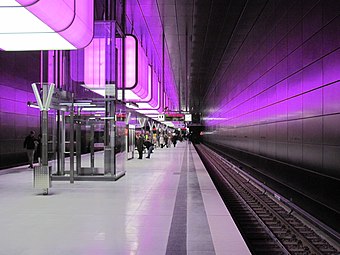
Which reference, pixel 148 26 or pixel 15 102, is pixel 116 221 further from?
pixel 148 26

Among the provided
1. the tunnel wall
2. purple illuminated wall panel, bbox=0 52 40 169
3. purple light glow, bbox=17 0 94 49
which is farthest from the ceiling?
purple light glow, bbox=17 0 94 49

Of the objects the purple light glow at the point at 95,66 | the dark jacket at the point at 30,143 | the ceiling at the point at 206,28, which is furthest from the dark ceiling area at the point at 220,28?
the dark jacket at the point at 30,143

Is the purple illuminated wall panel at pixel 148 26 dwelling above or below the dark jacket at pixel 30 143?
above

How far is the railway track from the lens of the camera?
664cm

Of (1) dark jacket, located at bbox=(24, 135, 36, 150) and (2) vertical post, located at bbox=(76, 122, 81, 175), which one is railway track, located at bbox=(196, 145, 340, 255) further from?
(1) dark jacket, located at bbox=(24, 135, 36, 150)

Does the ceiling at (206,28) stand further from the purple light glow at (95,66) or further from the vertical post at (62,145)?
the vertical post at (62,145)

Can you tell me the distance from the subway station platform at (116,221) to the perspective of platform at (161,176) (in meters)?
0.03

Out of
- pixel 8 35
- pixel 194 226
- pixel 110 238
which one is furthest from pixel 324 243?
pixel 8 35

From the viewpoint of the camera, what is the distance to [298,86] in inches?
404

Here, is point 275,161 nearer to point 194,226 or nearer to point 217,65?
point 194,226

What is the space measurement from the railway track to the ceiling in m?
7.73

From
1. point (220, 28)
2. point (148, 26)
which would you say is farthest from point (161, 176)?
point (220, 28)

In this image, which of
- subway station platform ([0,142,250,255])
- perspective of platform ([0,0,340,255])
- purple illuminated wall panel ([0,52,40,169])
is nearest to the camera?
subway station platform ([0,142,250,255])

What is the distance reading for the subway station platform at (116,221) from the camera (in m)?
4.98
